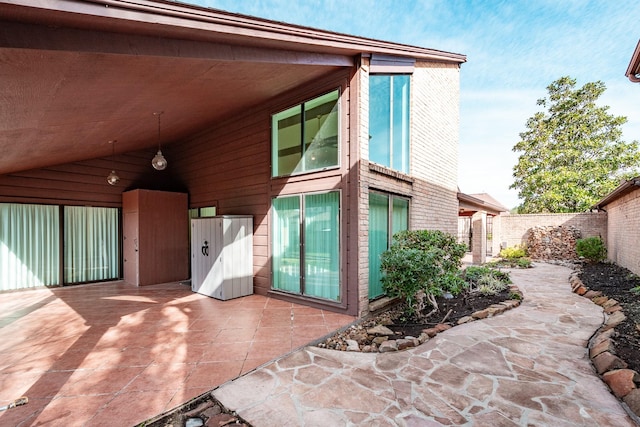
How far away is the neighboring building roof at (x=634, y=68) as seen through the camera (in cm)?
356

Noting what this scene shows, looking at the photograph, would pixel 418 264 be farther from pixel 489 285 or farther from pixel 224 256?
pixel 224 256

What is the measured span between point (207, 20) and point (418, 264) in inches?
157

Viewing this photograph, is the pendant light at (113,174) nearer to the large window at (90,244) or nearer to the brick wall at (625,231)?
the large window at (90,244)

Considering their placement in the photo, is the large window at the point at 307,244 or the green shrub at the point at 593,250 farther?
the green shrub at the point at 593,250

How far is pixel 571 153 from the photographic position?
15.7m

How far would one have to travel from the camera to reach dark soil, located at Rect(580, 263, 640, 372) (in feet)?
10.7

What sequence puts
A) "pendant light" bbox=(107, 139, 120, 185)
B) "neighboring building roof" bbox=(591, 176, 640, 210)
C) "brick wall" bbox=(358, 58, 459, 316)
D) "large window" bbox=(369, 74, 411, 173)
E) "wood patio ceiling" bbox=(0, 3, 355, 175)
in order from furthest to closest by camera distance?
"pendant light" bbox=(107, 139, 120, 185) → "neighboring building roof" bbox=(591, 176, 640, 210) → "large window" bbox=(369, 74, 411, 173) → "brick wall" bbox=(358, 58, 459, 316) → "wood patio ceiling" bbox=(0, 3, 355, 175)

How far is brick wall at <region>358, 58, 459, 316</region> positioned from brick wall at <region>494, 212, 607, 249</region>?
23.8 feet

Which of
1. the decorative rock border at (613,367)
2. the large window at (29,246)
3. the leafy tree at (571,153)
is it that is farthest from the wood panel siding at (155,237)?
the leafy tree at (571,153)

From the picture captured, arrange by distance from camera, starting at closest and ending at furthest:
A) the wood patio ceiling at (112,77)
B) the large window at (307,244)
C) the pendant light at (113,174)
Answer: the wood patio ceiling at (112,77), the large window at (307,244), the pendant light at (113,174)

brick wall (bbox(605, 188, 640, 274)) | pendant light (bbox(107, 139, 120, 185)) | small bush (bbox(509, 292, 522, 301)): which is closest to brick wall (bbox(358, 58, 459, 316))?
small bush (bbox(509, 292, 522, 301))

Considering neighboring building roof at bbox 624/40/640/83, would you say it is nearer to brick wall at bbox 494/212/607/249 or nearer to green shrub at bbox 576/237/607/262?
green shrub at bbox 576/237/607/262

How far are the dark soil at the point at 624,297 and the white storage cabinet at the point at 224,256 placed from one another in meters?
5.68

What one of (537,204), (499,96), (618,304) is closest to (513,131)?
(499,96)
